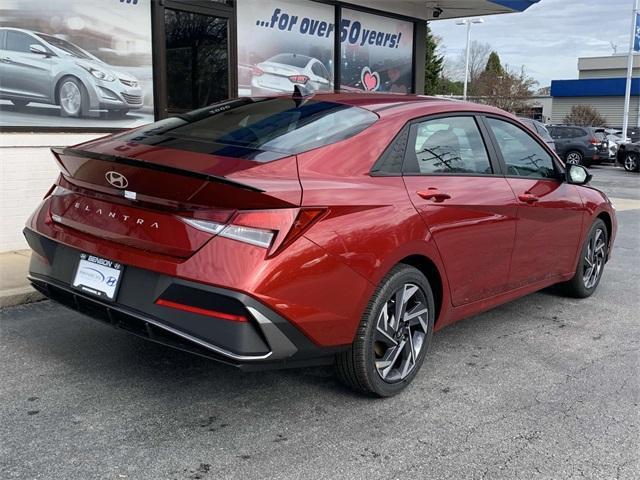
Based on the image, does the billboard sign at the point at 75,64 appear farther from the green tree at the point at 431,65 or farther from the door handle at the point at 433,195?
the green tree at the point at 431,65

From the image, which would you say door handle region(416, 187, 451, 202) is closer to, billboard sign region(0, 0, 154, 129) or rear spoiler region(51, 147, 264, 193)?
rear spoiler region(51, 147, 264, 193)

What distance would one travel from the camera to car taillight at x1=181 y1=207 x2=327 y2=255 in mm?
2822

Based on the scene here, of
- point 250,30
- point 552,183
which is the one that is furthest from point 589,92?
point 552,183

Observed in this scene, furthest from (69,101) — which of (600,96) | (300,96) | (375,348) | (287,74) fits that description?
(600,96)

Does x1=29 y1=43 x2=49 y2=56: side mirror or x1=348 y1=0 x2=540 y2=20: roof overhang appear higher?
x1=348 y1=0 x2=540 y2=20: roof overhang

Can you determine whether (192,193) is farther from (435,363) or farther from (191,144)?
(435,363)

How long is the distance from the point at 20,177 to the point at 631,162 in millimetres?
21663

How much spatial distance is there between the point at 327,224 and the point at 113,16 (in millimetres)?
5704

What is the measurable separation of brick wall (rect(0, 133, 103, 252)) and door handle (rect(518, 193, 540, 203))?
4.92m

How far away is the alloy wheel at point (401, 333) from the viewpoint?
3.47m

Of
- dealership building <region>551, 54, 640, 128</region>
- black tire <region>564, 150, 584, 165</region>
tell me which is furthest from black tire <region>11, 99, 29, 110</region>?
dealership building <region>551, 54, 640, 128</region>

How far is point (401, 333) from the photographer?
11.8 ft

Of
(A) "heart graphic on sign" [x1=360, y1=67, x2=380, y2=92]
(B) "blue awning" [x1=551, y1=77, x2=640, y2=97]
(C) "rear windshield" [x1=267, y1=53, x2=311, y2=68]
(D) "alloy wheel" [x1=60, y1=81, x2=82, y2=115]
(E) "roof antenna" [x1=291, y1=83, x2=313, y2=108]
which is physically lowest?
(E) "roof antenna" [x1=291, y1=83, x2=313, y2=108]

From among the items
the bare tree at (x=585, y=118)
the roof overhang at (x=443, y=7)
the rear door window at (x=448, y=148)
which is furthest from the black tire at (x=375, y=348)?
the bare tree at (x=585, y=118)
